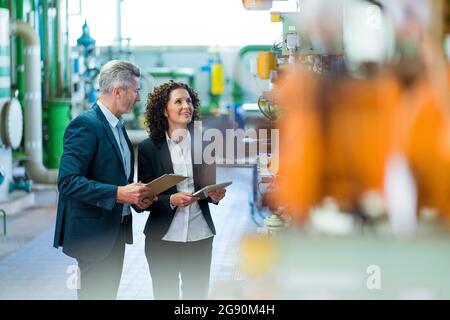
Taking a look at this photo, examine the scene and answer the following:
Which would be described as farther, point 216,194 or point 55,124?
point 55,124

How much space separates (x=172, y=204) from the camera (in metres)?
2.36

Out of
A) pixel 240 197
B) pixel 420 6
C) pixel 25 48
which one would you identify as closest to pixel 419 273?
pixel 420 6

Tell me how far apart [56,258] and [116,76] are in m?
2.47

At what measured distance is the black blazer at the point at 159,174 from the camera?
2379 millimetres

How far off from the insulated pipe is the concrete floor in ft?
1.38

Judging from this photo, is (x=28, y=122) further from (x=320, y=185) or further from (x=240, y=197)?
(x=320, y=185)

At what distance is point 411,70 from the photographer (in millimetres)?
1395

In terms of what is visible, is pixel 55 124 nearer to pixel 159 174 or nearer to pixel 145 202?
pixel 159 174

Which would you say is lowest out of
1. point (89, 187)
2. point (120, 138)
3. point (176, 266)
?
point (176, 266)

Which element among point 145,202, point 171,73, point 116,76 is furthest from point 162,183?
point 171,73

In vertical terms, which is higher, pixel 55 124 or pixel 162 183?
pixel 162 183

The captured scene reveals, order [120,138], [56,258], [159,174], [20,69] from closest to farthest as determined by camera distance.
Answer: [120,138]
[159,174]
[56,258]
[20,69]

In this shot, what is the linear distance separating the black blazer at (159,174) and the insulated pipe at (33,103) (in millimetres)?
4504

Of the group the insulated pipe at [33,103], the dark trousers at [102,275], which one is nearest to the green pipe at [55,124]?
the insulated pipe at [33,103]
